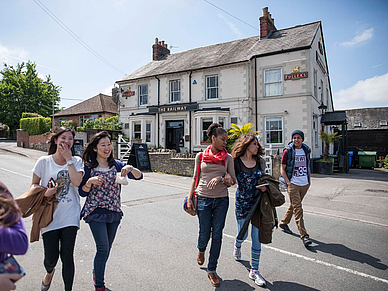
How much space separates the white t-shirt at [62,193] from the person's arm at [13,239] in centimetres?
132

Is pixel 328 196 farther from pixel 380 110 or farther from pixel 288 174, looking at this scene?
pixel 380 110

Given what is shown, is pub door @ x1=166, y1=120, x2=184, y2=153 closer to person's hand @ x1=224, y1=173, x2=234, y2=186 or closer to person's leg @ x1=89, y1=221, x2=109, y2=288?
person's hand @ x1=224, y1=173, x2=234, y2=186

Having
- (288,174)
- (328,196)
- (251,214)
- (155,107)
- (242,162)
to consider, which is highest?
(155,107)

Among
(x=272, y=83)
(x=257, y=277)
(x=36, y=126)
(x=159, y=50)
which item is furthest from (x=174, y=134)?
(x=257, y=277)

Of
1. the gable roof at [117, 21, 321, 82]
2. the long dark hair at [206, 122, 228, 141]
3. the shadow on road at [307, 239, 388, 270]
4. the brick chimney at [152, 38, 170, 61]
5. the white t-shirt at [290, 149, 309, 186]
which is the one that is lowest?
the shadow on road at [307, 239, 388, 270]

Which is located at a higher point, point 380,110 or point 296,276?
point 380,110

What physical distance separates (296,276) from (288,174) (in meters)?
1.92

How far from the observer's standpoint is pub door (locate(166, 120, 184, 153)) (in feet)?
67.7

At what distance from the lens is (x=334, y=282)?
3.46 meters

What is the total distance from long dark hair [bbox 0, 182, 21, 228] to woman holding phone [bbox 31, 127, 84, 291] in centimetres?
128

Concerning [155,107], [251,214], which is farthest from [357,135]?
[251,214]

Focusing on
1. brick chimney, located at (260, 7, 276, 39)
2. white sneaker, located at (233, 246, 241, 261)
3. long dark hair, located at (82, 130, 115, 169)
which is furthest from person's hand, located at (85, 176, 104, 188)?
brick chimney, located at (260, 7, 276, 39)

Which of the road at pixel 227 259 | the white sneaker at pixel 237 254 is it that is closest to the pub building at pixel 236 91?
the road at pixel 227 259

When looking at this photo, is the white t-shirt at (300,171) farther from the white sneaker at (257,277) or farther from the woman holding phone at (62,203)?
the woman holding phone at (62,203)
